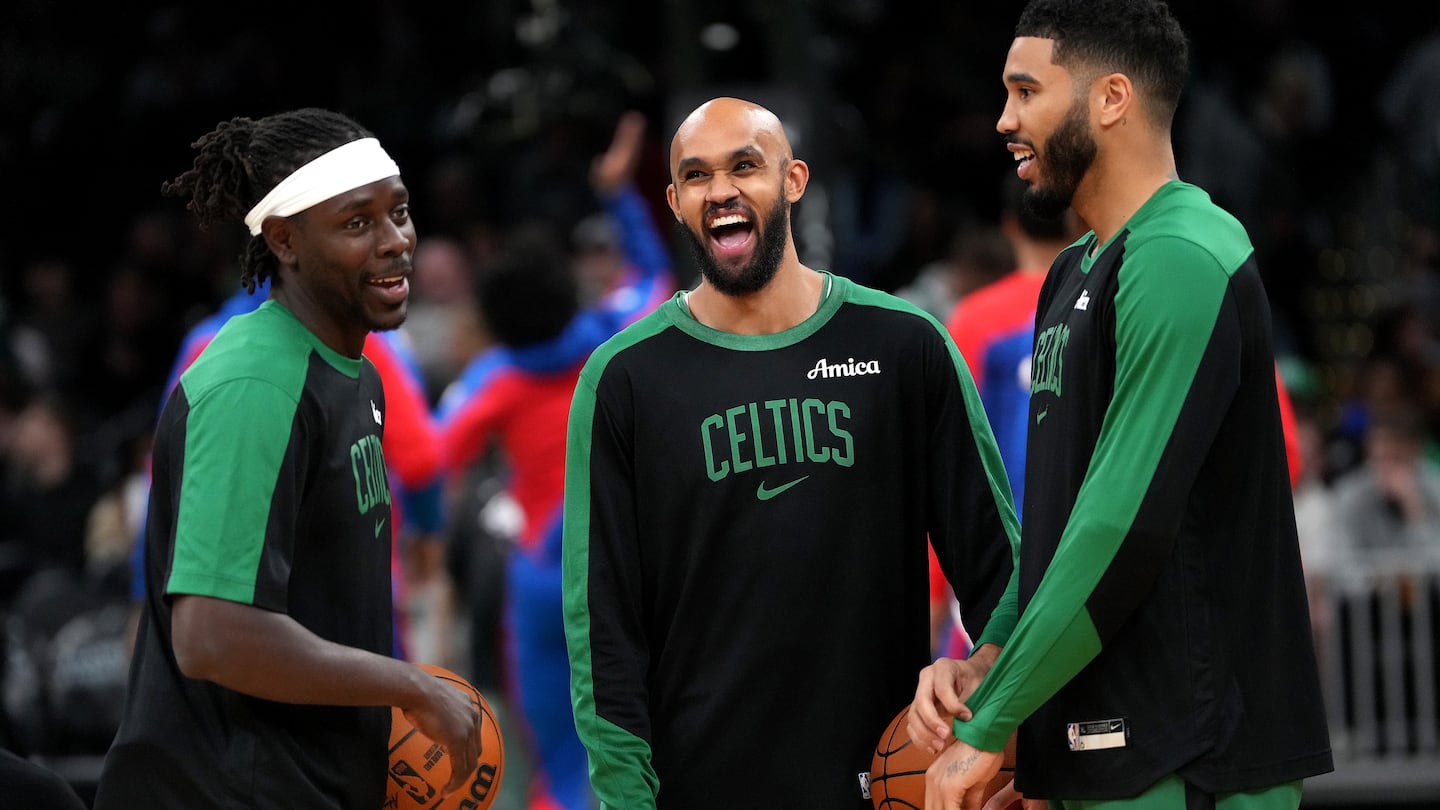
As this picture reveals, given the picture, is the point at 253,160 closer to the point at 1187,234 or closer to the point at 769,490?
the point at 769,490

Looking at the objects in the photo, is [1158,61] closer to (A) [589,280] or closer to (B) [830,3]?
(B) [830,3]

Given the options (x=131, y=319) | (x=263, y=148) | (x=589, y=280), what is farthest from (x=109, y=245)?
(x=263, y=148)

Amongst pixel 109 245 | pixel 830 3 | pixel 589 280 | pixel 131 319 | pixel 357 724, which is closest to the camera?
pixel 357 724

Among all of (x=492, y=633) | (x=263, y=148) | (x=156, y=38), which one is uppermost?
(x=156, y=38)

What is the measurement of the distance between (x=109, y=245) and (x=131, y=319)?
1459 mm

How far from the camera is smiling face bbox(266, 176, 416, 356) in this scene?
3912 millimetres

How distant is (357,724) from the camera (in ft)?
12.6

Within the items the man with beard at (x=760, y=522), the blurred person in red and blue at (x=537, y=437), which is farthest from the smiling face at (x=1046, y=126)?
the blurred person in red and blue at (x=537, y=437)

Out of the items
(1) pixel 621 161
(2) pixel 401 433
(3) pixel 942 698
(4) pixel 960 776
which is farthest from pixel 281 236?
(1) pixel 621 161

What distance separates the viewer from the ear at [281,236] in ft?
12.9

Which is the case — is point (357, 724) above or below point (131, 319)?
below

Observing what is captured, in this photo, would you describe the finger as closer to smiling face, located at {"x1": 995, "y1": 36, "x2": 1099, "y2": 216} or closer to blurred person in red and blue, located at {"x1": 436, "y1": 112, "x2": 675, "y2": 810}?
smiling face, located at {"x1": 995, "y1": 36, "x2": 1099, "y2": 216}

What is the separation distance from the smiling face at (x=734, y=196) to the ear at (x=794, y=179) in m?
0.02

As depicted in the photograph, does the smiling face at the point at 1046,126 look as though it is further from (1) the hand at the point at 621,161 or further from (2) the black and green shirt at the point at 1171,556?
(1) the hand at the point at 621,161
